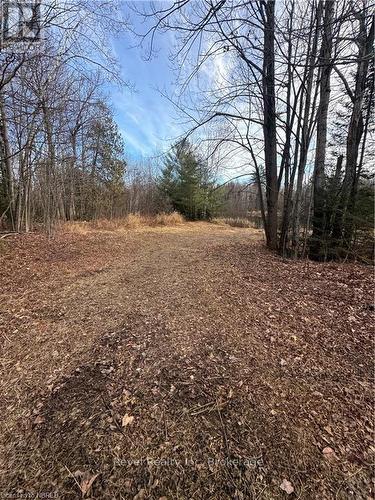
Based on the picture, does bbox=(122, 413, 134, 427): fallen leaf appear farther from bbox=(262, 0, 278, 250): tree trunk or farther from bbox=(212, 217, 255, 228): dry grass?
bbox=(212, 217, 255, 228): dry grass

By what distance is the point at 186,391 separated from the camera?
Answer: 194 cm

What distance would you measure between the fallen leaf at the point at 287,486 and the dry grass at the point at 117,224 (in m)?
9.37

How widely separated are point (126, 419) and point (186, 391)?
0.46 m

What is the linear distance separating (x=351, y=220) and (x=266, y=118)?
3264mm

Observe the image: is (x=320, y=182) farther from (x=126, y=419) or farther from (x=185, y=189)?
(x=185, y=189)

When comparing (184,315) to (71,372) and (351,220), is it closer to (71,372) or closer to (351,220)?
(71,372)

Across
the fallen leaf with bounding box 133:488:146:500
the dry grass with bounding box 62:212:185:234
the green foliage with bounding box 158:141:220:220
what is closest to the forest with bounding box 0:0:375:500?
the fallen leaf with bounding box 133:488:146:500

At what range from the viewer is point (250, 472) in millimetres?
1396

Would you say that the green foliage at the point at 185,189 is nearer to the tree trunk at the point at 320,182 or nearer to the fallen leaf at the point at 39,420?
the tree trunk at the point at 320,182

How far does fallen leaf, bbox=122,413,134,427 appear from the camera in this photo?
1680 millimetres

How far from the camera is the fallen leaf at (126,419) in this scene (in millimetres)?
1680

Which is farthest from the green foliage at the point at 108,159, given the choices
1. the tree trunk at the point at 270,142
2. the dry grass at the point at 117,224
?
the tree trunk at the point at 270,142

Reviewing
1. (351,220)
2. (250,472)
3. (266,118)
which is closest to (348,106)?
(266,118)

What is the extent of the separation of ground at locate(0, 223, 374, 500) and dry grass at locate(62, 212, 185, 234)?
6.49 m
